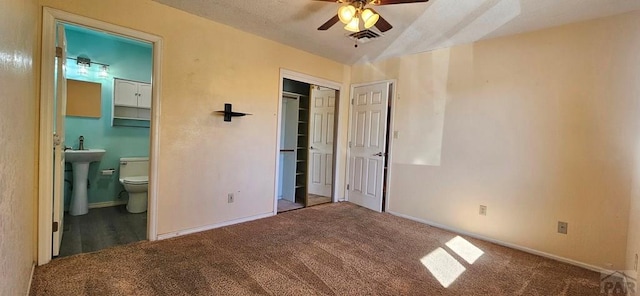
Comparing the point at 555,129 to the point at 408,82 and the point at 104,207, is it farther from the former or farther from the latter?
the point at 104,207

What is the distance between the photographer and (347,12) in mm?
2014

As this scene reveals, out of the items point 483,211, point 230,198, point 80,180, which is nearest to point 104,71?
point 80,180

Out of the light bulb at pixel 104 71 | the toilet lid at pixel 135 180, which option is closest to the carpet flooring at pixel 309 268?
the toilet lid at pixel 135 180

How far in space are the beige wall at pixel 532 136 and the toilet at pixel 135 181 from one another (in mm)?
3437

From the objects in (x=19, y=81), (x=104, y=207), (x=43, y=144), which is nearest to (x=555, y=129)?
(x=19, y=81)

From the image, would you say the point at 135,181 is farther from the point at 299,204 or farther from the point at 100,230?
the point at 299,204

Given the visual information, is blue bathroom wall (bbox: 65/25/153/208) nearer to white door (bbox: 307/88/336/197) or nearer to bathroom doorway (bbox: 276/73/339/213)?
bathroom doorway (bbox: 276/73/339/213)

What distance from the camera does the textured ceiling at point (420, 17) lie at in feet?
7.54

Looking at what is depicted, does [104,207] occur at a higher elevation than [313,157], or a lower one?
lower

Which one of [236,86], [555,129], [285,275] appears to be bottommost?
[285,275]

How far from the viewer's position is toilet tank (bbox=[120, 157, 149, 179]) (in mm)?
3693

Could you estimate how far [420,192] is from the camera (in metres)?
3.62

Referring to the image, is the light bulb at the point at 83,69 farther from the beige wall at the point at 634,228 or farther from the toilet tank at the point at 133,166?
the beige wall at the point at 634,228

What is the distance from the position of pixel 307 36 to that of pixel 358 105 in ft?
4.87
